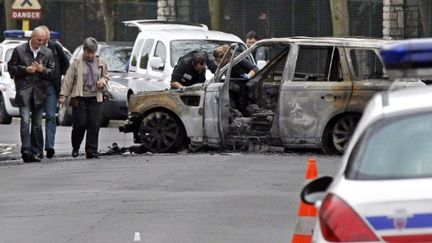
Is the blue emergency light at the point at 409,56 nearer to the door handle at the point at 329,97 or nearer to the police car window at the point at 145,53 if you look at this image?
the door handle at the point at 329,97

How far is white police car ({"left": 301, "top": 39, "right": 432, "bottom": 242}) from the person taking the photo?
5773mm

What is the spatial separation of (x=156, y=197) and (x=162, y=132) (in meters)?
4.94

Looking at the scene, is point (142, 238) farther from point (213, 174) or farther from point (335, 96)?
point (335, 96)

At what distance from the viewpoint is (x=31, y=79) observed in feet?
55.0

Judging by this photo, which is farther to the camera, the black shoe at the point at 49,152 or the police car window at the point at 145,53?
the police car window at the point at 145,53

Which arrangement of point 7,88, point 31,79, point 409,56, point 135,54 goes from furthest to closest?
point 7,88 → point 135,54 → point 31,79 → point 409,56

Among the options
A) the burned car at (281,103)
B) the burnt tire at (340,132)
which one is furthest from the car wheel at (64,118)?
the burnt tire at (340,132)

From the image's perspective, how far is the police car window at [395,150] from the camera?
5.96 m

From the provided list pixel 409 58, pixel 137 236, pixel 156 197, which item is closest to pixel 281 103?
pixel 156 197

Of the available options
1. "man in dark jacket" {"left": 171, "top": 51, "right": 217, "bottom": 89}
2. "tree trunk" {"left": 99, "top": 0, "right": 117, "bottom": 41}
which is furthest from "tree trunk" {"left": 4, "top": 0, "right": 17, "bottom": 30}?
"man in dark jacket" {"left": 171, "top": 51, "right": 217, "bottom": 89}

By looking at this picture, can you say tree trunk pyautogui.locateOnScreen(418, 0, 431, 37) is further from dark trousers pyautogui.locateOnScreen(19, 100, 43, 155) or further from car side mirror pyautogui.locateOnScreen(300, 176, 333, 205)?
car side mirror pyautogui.locateOnScreen(300, 176, 333, 205)

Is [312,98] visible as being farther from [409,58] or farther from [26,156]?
[409,58]

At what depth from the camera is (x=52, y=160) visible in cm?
1711

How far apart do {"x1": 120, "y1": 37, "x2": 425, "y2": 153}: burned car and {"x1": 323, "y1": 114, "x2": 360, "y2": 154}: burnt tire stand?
0.04 feet
